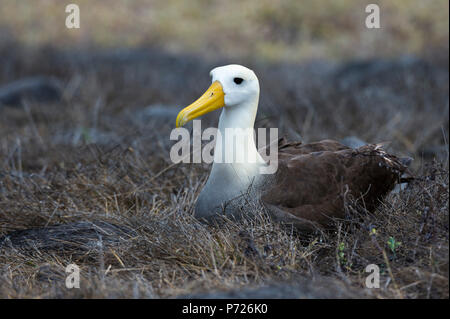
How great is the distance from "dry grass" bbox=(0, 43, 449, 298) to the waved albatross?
107 mm

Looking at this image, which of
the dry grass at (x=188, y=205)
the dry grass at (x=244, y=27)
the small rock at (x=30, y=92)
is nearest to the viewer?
the dry grass at (x=188, y=205)

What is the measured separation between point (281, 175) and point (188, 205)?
699 mm

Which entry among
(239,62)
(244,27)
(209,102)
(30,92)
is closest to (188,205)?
(209,102)

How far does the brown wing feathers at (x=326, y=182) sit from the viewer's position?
3.07 m

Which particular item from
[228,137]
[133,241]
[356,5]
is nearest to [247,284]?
[133,241]

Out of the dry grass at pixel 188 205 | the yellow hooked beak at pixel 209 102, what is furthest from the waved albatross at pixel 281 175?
the dry grass at pixel 188 205

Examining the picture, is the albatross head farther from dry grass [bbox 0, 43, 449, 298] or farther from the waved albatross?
dry grass [bbox 0, 43, 449, 298]

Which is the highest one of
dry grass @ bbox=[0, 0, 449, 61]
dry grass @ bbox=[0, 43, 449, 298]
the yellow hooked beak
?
dry grass @ bbox=[0, 0, 449, 61]

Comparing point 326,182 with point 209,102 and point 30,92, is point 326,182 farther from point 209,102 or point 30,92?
point 30,92

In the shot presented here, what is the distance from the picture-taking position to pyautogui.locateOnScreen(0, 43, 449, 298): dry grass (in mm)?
2533

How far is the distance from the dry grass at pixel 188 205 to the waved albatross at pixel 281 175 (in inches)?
4.2

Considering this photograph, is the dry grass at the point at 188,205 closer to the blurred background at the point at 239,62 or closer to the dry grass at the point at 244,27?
the blurred background at the point at 239,62

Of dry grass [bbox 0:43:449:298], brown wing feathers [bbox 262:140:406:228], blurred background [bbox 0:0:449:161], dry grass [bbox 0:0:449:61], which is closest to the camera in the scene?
dry grass [bbox 0:43:449:298]

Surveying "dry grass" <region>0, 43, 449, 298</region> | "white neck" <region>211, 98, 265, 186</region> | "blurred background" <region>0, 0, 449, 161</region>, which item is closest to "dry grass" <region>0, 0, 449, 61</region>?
"blurred background" <region>0, 0, 449, 161</region>
